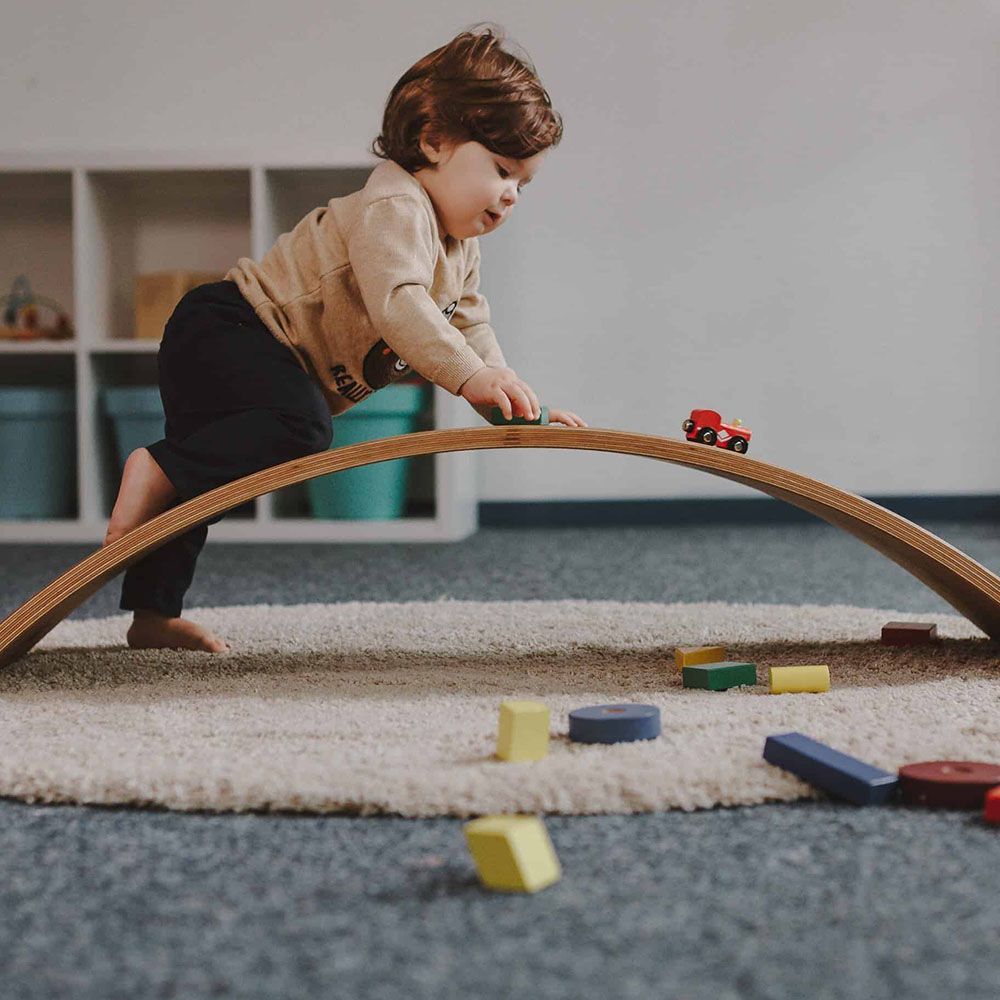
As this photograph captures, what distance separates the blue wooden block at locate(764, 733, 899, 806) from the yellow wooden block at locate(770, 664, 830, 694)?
238 millimetres

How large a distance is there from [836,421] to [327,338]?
1.96 meters

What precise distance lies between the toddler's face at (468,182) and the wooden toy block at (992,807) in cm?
74

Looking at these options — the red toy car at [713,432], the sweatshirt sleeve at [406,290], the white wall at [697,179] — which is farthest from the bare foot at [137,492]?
the white wall at [697,179]

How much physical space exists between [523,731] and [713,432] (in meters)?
0.42

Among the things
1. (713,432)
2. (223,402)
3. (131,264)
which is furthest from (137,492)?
(131,264)

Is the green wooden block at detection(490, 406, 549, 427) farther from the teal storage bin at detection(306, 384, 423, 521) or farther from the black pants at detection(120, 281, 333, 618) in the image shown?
the teal storage bin at detection(306, 384, 423, 521)

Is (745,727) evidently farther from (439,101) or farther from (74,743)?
(439,101)

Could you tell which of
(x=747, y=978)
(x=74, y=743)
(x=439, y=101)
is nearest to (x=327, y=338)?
(x=439, y=101)

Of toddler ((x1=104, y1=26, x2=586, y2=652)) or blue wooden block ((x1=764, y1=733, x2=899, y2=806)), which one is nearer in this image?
blue wooden block ((x1=764, y1=733, x2=899, y2=806))

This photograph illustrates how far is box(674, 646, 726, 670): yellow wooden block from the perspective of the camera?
42.4 inches

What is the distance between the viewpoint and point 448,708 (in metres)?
0.93

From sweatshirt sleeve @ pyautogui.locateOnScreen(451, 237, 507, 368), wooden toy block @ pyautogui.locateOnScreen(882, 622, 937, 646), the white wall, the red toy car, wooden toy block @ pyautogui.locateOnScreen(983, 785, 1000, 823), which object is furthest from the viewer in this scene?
the white wall

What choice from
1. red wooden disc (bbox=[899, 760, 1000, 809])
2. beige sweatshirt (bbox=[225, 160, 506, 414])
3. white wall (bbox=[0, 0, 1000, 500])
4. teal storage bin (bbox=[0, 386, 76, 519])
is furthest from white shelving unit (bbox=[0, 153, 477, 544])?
red wooden disc (bbox=[899, 760, 1000, 809])

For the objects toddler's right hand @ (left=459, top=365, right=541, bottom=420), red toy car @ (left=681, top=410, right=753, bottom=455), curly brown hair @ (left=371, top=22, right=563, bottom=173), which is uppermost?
curly brown hair @ (left=371, top=22, right=563, bottom=173)
